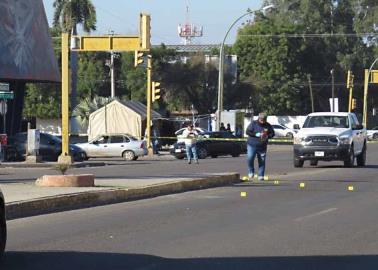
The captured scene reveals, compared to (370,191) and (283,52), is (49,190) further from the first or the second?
(283,52)

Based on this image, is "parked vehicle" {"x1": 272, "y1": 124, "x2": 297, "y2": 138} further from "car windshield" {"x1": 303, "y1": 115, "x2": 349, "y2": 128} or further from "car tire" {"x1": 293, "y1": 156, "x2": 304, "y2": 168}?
"car windshield" {"x1": 303, "y1": 115, "x2": 349, "y2": 128}

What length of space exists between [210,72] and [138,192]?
5882 cm

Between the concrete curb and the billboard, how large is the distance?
2261 centimetres

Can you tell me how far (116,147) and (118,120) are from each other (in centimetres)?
1419

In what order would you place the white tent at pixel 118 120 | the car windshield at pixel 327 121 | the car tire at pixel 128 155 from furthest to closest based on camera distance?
the white tent at pixel 118 120, the car tire at pixel 128 155, the car windshield at pixel 327 121

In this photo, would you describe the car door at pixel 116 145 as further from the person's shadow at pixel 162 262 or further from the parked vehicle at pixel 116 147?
the person's shadow at pixel 162 262

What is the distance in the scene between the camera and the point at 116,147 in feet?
133

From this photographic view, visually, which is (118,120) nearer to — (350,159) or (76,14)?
(76,14)

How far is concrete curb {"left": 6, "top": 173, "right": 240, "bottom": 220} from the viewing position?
559 inches

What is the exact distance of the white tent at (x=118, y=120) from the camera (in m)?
54.3

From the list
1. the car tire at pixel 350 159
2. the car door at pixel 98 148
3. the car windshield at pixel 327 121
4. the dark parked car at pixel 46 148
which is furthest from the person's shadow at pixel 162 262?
the car door at pixel 98 148

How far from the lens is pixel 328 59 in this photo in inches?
3511

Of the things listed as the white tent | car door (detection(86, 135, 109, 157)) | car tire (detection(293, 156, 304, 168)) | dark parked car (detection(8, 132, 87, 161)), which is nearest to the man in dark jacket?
car tire (detection(293, 156, 304, 168))

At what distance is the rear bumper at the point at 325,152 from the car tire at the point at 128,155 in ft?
43.9
